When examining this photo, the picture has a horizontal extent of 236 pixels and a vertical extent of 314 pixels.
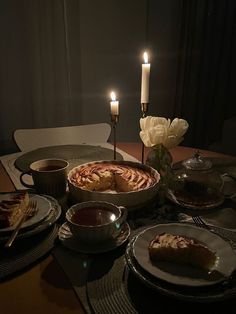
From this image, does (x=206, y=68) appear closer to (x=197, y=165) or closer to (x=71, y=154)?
Result: (x=71, y=154)

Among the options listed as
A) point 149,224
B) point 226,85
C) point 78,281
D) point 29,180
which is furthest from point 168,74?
point 78,281

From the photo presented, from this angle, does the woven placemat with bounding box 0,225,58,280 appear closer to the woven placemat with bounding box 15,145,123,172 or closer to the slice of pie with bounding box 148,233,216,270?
the slice of pie with bounding box 148,233,216,270

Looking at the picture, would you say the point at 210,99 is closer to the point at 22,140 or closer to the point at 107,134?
the point at 107,134

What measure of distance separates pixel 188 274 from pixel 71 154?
954 mm

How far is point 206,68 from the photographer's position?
343cm

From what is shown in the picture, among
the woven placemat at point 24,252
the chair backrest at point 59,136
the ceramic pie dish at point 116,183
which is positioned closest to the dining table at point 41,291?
the woven placemat at point 24,252

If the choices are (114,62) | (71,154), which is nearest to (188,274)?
(71,154)

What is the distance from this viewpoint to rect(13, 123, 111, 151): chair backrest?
182 cm

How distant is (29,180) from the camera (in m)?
1.20

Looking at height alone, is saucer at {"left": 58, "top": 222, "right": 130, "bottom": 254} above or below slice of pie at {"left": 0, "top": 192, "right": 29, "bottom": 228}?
below

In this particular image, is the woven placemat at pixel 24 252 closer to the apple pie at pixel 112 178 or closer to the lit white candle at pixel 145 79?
the apple pie at pixel 112 178

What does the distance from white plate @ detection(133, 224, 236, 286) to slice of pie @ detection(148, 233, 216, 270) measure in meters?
0.01

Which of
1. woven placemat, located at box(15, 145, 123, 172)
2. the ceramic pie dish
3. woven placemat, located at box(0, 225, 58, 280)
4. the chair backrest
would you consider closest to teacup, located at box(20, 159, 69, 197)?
the ceramic pie dish

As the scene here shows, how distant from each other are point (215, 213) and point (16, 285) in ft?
1.88
